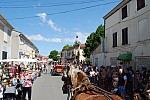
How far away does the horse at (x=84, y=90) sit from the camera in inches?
176

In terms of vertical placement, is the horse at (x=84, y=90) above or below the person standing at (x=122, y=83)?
above

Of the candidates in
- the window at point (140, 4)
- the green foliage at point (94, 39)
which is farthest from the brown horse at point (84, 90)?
the green foliage at point (94, 39)

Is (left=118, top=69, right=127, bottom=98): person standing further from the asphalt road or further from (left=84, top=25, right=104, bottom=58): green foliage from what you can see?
(left=84, top=25, right=104, bottom=58): green foliage

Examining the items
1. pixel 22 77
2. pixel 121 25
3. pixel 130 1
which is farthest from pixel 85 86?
pixel 121 25

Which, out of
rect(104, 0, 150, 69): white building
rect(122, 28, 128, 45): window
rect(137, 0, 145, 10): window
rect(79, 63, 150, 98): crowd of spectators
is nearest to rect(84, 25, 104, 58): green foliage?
rect(104, 0, 150, 69): white building

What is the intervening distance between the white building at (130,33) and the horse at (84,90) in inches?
444

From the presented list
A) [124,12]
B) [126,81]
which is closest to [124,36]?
[124,12]

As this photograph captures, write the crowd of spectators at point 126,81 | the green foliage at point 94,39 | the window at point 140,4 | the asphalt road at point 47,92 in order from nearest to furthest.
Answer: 1. the crowd of spectators at point 126,81
2. the asphalt road at point 47,92
3. the window at point 140,4
4. the green foliage at point 94,39

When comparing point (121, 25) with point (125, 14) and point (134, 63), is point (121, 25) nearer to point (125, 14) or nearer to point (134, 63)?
point (125, 14)

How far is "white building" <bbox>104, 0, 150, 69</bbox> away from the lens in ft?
52.7

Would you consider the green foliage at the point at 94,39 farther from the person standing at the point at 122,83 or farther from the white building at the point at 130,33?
the person standing at the point at 122,83

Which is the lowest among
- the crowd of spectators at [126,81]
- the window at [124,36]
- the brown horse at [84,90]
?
the crowd of spectators at [126,81]

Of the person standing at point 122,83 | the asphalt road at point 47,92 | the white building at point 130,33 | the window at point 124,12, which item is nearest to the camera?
the person standing at point 122,83

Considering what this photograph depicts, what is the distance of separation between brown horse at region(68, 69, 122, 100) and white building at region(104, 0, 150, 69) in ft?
37.0
